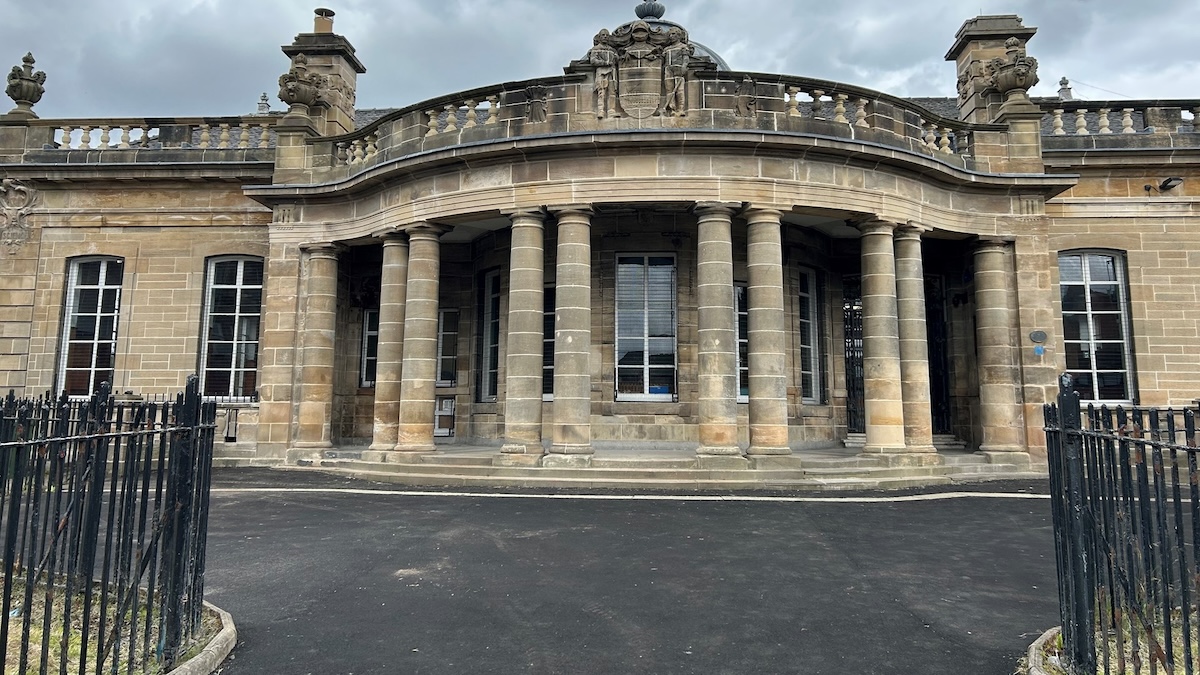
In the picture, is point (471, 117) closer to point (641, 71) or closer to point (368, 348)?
point (641, 71)

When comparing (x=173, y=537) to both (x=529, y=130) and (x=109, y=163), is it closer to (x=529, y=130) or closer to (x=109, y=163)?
(x=529, y=130)

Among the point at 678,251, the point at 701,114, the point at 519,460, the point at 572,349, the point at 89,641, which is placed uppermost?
the point at 701,114

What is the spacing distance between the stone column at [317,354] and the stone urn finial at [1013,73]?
1351 cm

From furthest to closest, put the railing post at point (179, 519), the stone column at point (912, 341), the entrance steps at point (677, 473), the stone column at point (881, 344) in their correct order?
the stone column at point (912, 341) → the stone column at point (881, 344) → the entrance steps at point (677, 473) → the railing post at point (179, 519)

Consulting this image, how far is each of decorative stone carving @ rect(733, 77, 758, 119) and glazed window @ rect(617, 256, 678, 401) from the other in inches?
129

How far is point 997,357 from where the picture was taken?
506 inches

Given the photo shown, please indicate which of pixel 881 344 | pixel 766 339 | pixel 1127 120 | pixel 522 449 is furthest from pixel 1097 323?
pixel 522 449

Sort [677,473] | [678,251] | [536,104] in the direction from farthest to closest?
[678,251], [536,104], [677,473]

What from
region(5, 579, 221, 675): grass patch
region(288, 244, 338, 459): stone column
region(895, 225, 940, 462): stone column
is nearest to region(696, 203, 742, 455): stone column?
region(895, 225, 940, 462): stone column

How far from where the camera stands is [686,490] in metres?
10.3

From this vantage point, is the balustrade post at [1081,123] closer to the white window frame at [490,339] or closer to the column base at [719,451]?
the column base at [719,451]

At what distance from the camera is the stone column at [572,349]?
1111 cm

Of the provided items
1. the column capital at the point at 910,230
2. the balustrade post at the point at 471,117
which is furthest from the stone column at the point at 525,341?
the column capital at the point at 910,230

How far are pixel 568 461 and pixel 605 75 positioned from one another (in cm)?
632
